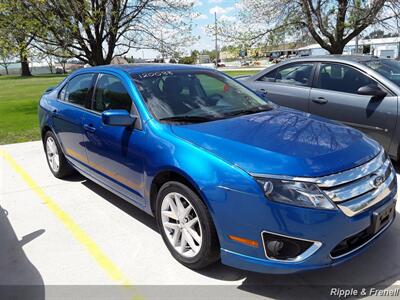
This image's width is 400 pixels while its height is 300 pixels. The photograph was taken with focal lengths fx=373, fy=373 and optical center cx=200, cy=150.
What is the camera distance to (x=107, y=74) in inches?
161

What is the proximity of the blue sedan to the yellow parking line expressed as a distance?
493mm

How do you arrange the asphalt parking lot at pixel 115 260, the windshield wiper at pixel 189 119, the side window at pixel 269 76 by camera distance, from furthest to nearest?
1. the side window at pixel 269 76
2. the windshield wiper at pixel 189 119
3. the asphalt parking lot at pixel 115 260

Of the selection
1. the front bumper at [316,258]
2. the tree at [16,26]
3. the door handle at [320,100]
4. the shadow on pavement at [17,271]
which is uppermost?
the tree at [16,26]

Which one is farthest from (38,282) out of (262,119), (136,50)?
(136,50)

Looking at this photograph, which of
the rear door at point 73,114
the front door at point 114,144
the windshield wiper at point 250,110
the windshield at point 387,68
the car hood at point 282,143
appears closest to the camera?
the car hood at point 282,143

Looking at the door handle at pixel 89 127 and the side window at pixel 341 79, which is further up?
the side window at pixel 341 79

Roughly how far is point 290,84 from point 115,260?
415 centimetres

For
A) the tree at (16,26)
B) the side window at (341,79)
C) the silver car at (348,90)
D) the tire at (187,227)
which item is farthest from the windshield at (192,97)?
the tree at (16,26)

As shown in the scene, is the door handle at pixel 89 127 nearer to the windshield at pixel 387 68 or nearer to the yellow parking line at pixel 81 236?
the yellow parking line at pixel 81 236

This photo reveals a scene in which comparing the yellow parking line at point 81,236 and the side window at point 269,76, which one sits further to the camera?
the side window at point 269,76

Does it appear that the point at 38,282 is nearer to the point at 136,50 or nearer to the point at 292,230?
the point at 292,230

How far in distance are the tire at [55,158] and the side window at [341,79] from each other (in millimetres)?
3902

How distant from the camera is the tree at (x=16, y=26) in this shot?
10453mm

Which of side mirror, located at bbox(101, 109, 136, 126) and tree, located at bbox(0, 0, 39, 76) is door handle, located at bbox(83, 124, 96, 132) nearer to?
side mirror, located at bbox(101, 109, 136, 126)
